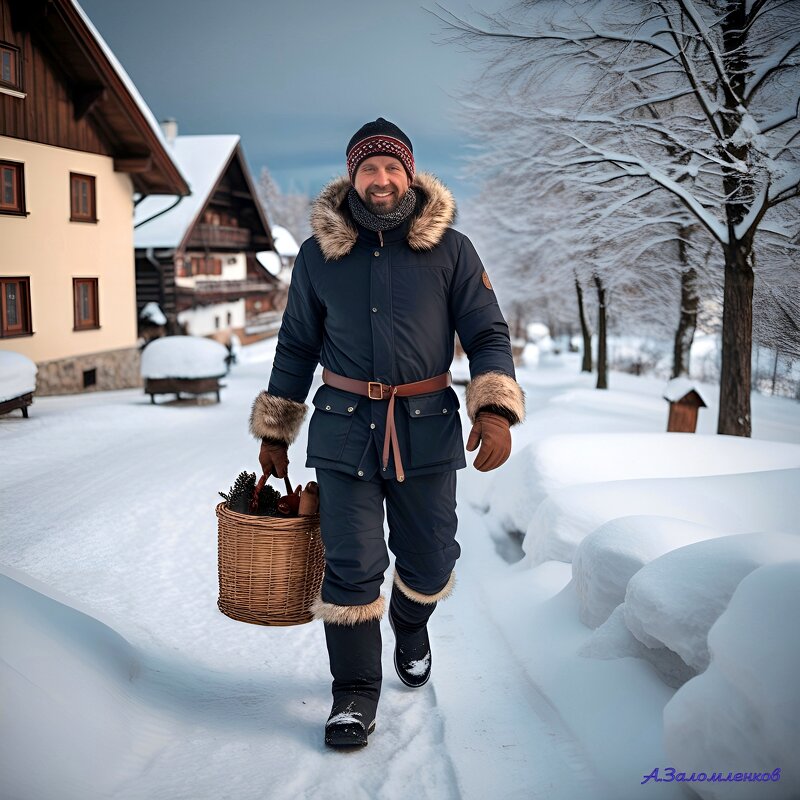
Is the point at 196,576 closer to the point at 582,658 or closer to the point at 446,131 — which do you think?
the point at 582,658

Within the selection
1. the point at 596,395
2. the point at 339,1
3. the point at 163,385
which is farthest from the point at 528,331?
the point at 339,1

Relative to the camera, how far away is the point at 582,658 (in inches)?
112

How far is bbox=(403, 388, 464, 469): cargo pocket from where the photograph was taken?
267 cm

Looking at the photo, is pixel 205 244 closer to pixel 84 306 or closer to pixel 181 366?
pixel 181 366

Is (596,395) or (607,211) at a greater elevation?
(607,211)

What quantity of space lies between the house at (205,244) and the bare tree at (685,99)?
1009 cm

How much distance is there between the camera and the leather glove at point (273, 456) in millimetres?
2943

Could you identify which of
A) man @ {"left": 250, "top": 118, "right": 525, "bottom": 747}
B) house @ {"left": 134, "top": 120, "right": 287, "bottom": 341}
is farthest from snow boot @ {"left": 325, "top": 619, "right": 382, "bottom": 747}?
house @ {"left": 134, "top": 120, "right": 287, "bottom": 341}

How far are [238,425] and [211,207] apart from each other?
653 inches

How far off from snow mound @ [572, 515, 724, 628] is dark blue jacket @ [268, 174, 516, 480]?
0.71m

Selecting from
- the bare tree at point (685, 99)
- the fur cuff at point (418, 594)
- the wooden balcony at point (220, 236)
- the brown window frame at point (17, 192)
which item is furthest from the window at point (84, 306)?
the wooden balcony at point (220, 236)

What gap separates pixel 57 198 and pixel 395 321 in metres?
1.70

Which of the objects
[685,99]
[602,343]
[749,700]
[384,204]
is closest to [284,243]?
[602,343]

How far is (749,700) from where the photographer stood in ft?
5.71
